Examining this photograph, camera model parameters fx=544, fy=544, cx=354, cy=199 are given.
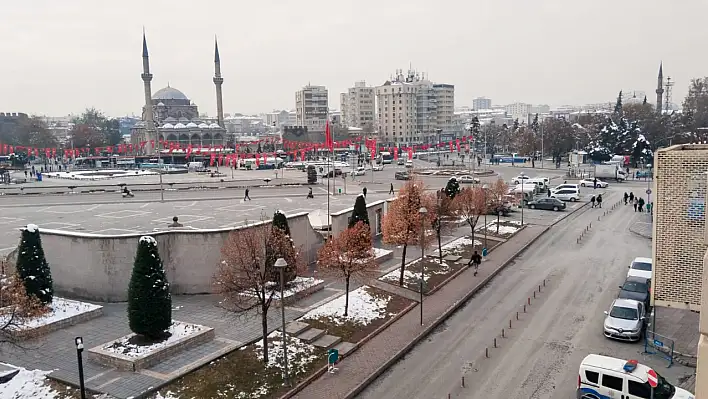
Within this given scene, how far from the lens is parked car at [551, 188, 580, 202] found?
41.1 meters

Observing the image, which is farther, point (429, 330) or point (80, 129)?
point (80, 129)

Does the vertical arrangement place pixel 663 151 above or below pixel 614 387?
above

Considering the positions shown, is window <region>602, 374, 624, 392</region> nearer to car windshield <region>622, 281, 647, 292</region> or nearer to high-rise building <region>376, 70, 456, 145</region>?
car windshield <region>622, 281, 647, 292</region>

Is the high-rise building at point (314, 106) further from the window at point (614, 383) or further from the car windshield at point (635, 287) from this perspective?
the window at point (614, 383)

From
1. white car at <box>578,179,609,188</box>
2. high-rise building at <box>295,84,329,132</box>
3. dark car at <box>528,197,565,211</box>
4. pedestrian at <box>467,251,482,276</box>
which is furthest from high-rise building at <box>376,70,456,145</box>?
pedestrian at <box>467,251,482,276</box>

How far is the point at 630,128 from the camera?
69.1 meters

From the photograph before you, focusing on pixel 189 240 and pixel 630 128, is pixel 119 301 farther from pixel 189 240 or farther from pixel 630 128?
pixel 630 128

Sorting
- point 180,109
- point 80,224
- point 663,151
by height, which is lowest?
point 80,224

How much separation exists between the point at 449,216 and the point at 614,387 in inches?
510

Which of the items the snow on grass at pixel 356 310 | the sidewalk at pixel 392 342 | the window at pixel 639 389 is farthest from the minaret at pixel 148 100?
the window at pixel 639 389

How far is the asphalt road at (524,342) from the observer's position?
510 inches

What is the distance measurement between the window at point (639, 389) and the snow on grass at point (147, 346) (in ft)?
35.5

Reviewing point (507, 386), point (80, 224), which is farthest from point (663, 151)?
point (80, 224)

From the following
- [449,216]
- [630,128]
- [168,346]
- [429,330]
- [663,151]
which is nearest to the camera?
[663,151]
